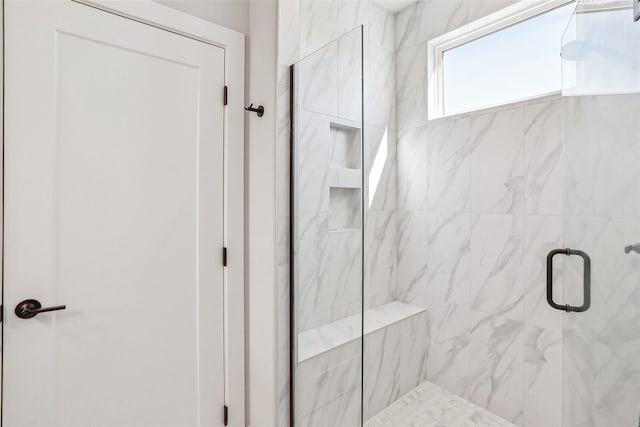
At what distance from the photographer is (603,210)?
90cm

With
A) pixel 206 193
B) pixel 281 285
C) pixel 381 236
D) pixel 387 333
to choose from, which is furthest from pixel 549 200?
pixel 206 193

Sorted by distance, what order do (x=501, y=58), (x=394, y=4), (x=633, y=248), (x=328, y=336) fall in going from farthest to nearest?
(x=394, y=4) → (x=501, y=58) → (x=328, y=336) → (x=633, y=248)

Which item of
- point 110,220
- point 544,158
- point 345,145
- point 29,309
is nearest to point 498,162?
point 544,158

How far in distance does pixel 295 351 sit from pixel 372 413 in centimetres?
94

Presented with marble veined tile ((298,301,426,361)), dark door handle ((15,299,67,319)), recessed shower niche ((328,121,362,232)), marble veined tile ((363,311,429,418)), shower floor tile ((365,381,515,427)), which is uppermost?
recessed shower niche ((328,121,362,232))

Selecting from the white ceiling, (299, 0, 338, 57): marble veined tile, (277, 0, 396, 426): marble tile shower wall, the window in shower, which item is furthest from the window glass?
(299, 0, 338, 57): marble veined tile

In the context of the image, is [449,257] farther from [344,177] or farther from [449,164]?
[344,177]

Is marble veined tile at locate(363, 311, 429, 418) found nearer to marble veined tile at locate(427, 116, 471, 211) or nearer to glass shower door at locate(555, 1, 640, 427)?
marble veined tile at locate(427, 116, 471, 211)

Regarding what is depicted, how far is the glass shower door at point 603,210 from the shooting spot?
31.0 inches

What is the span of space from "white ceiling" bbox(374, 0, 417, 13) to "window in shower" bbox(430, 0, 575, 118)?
36cm

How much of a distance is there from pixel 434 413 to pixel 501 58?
2275 mm

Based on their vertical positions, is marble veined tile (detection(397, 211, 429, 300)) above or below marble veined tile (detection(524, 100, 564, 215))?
below

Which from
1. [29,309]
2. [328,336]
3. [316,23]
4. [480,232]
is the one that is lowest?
[328,336]

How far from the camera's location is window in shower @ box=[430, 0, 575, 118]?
1.88 meters
